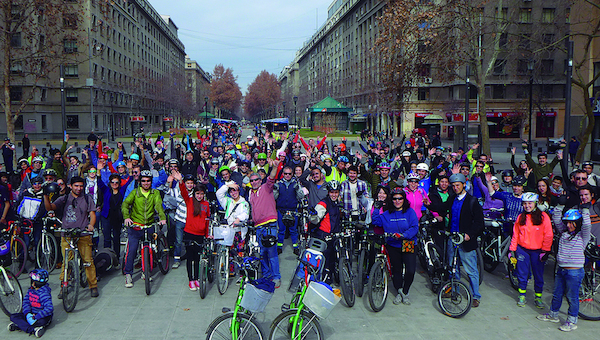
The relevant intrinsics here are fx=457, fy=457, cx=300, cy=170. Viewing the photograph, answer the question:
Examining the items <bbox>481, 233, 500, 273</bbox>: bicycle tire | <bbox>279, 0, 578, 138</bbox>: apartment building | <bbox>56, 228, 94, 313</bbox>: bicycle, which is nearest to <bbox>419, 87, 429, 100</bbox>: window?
<bbox>279, 0, 578, 138</bbox>: apartment building

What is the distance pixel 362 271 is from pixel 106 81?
194 feet

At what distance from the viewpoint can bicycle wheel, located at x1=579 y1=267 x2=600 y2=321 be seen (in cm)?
652

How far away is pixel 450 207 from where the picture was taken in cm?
696

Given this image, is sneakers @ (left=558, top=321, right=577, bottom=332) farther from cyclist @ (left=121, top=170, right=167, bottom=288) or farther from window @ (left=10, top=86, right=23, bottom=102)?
window @ (left=10, top=86, right=23, bottom=102)

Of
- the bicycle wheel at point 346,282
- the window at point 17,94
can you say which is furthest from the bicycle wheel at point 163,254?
the window at point 17,94

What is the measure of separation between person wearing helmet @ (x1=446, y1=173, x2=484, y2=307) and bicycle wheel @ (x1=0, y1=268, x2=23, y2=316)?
6.30 metres

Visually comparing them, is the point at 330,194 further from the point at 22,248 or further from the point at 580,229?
the point at 22,248

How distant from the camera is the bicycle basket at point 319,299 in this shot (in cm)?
459

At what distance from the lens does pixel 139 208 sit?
7480 millimetres

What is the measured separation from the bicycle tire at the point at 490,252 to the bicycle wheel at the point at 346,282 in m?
3.15

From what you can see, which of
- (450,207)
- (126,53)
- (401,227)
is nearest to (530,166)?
(450,207)

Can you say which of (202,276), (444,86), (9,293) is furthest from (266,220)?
(444,86)

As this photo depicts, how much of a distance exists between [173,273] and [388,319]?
4.20 meters

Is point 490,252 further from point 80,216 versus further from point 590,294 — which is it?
point 80,216
